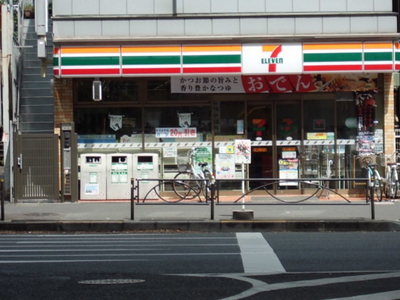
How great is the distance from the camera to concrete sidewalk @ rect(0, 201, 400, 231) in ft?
47.4

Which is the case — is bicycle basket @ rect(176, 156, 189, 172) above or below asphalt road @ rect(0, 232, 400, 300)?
above

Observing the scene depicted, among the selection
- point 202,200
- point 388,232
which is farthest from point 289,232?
point 202,200

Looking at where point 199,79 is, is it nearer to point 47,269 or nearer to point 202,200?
point 202,200

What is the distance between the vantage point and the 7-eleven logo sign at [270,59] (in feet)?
59.9

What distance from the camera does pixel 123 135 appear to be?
19.6m

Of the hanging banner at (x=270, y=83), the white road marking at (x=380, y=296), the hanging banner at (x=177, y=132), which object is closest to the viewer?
the white road marking at (x=380, y=296)

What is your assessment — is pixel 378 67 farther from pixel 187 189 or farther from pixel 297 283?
pixel 297 283

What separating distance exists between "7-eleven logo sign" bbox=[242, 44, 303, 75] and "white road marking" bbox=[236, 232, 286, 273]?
6.47m

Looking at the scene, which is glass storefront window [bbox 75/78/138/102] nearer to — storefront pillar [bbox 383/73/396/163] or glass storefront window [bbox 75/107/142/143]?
glass storefront window [bbox 75/107/142/143]

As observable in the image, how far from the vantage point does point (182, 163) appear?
19.7 m

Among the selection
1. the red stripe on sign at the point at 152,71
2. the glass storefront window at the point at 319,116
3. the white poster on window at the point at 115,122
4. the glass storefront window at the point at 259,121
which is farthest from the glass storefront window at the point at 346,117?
the white poster on window at the point at 115,122

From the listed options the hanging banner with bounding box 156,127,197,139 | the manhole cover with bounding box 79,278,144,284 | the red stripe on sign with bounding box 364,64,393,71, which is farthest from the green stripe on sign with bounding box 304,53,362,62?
the manhole cover with bounding box 79,278,144,284

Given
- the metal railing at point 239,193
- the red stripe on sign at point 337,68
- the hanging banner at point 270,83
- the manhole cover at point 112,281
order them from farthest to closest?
1. the hanging banner at point 270,83
2. the red stripe on sign at point 337,68
3. the metal railing at point 239,193
4. the manhole cover at point 112,281

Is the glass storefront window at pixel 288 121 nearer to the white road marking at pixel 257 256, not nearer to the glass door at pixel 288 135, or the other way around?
the glass door at pixel 288 135
